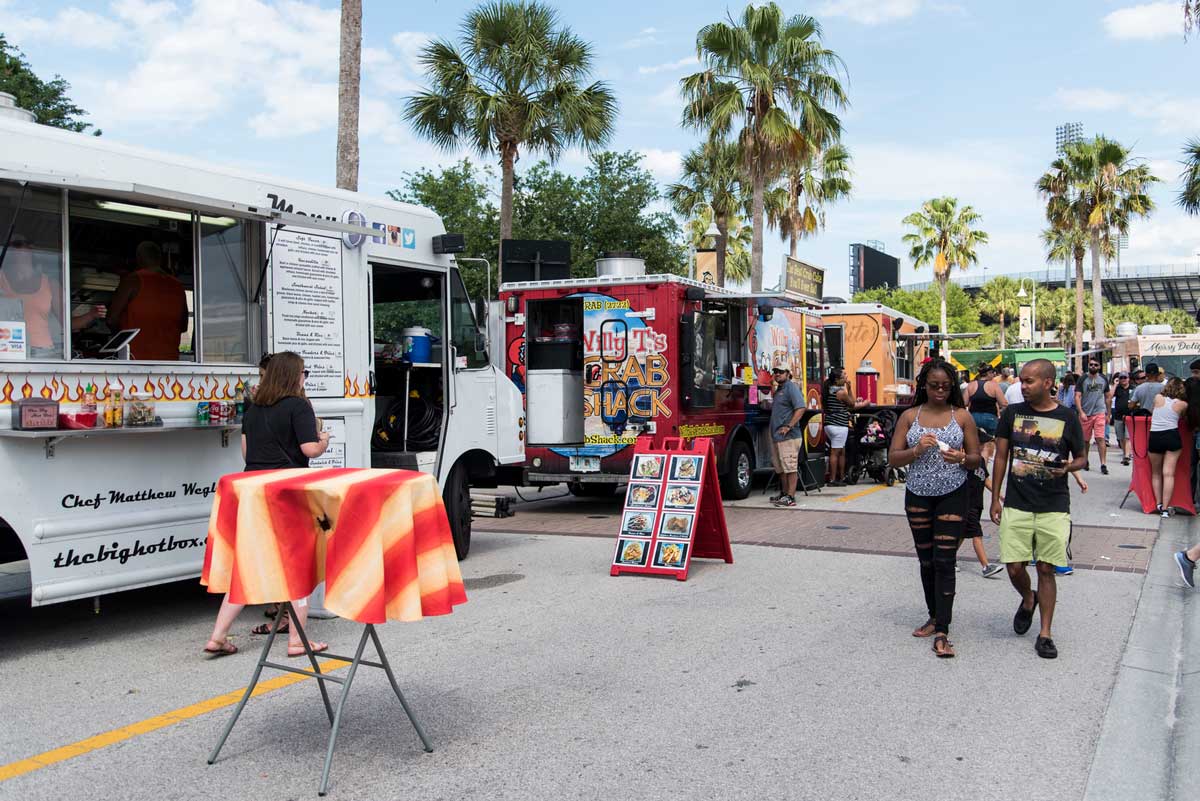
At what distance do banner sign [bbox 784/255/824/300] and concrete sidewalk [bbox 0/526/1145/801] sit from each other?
10.2m

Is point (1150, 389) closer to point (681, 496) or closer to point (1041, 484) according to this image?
point (681, 496)

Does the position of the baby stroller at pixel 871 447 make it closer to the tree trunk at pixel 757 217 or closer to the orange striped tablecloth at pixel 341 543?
the tree trunk at pixel 757 217

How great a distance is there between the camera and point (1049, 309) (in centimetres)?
8538

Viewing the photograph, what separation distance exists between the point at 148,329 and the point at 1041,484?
574 cm

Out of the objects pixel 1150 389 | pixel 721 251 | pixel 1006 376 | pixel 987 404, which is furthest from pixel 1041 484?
pixel 721 251

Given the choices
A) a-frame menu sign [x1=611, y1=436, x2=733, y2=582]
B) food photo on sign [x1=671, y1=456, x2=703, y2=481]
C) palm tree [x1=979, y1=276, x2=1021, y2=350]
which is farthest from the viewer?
palm tree [x1=979, y1=276, x2=1021, y2=350]

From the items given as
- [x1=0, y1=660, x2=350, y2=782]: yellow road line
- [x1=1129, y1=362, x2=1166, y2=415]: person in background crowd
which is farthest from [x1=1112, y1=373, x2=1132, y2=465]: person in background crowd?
[x1=0, y1=660, x2=350, y2=782]: yellow road line

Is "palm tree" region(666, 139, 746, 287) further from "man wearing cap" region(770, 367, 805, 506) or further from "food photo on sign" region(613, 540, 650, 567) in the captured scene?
"food photo on sign" region(613, 540, 650, 567)

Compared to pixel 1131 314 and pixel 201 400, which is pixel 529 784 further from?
pixel 1131 314

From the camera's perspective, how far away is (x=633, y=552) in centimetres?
893

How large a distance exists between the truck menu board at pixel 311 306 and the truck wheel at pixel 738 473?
738cm

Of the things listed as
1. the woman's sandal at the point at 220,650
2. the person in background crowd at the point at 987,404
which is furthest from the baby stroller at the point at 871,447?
the woman's sandal at the point at 220,650

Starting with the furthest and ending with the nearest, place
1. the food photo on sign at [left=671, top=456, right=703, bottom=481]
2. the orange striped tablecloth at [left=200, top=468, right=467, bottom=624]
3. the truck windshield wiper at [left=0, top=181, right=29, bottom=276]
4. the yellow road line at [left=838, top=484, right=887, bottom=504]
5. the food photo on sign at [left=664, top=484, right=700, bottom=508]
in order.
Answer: the yellow road line at [left=838, top=484, right=887, bottom=504] → the food photo on sign at [left=671, top=456, right=703, bottom=481] → the food photo on sign at [left=664, top=484, right=700, bottom=508] → the truck windshield wiper at [left=0, top=181, right=29, bottom=276] → the orange striped tablecloth at [left=200, top=468, right=467, bottom=624]

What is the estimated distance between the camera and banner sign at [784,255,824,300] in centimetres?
1788
